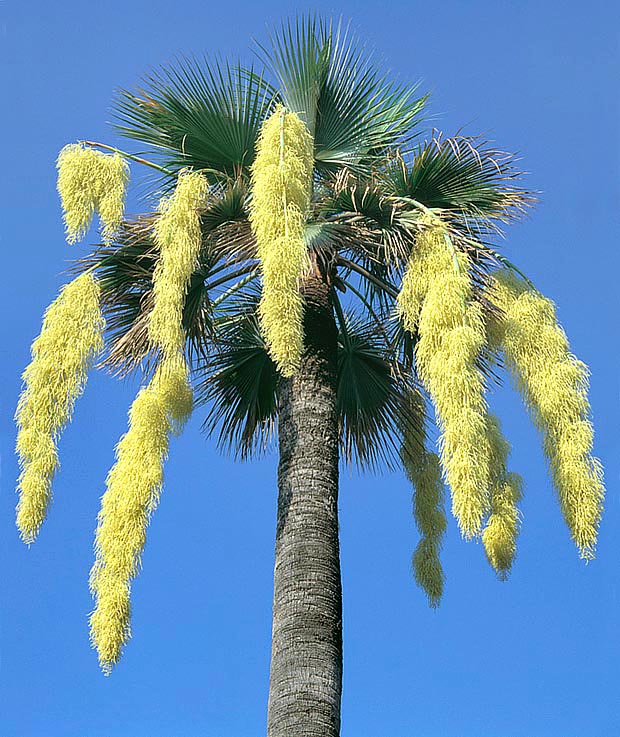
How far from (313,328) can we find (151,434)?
1835 mm

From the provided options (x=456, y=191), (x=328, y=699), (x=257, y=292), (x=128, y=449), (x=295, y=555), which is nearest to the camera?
(x=328, y=699)

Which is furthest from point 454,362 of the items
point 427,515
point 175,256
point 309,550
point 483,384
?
point 427,515

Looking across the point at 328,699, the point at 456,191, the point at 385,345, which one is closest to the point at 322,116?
the point at 456,191

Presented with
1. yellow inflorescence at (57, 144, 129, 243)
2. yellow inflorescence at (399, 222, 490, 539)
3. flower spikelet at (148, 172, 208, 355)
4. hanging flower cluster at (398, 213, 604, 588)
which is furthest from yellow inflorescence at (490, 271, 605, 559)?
yellow inflorescence at (57, 144, 129, 243)

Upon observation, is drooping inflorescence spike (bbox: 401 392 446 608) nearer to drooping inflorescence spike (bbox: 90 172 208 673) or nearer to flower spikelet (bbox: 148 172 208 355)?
drooping inflorescence spike (bbox: 90 172 208 673)

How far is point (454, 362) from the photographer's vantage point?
10.2m

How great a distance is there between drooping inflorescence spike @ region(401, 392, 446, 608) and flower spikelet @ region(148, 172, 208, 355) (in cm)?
334

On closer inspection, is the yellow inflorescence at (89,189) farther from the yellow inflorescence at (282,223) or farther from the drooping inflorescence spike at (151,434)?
the yellow inflorescence at (282,223)

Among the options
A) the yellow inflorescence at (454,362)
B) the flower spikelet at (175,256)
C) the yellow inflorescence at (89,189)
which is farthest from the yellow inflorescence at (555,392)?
the yellow inflorescence at (89,189)

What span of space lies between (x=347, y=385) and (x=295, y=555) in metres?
3.35

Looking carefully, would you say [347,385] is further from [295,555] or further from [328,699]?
[328,699]

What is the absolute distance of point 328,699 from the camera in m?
9.85

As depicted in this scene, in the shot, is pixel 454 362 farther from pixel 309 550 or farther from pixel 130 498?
pixel 130 498

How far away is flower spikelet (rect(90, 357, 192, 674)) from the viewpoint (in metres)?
10.6
